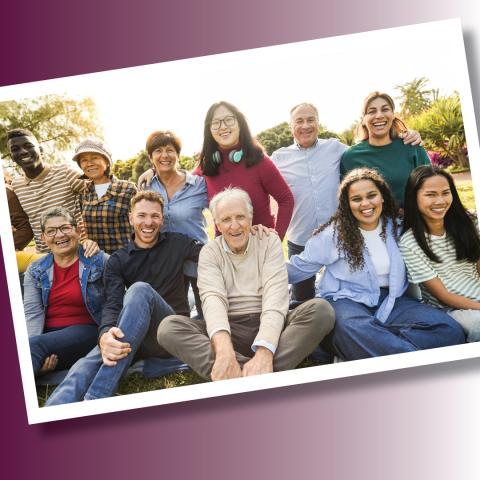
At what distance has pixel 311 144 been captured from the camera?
3.04 metres

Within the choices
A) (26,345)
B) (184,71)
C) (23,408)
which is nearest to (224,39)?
(184,71)

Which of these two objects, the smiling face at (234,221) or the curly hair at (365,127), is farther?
the curly hair at (365,127)

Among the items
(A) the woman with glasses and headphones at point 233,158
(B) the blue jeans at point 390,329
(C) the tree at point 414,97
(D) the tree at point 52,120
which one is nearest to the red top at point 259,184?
(A) the woman with glasses and headphones at point 233,158

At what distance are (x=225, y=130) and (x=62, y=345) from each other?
1.64 meters

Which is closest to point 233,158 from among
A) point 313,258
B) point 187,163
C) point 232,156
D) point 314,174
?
point 232,156

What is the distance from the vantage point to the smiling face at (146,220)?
9.61 feet

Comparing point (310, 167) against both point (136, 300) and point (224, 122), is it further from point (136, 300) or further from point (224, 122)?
point (136, 300)

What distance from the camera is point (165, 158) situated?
300 centimetres

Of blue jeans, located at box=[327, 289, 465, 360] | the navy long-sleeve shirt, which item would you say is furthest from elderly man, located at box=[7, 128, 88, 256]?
blue jeans, located at box=[327, 289, 465, 360]

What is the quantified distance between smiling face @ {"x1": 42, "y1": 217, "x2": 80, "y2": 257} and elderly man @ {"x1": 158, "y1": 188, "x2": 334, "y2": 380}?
0.77 m

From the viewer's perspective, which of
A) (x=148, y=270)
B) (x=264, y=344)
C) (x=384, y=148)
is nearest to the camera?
(x=264, y=344)

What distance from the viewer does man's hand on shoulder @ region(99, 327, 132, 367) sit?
2881 mm

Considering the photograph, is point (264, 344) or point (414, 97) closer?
point (264, 344)

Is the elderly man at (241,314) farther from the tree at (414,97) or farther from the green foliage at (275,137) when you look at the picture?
the tree at (414,97)
